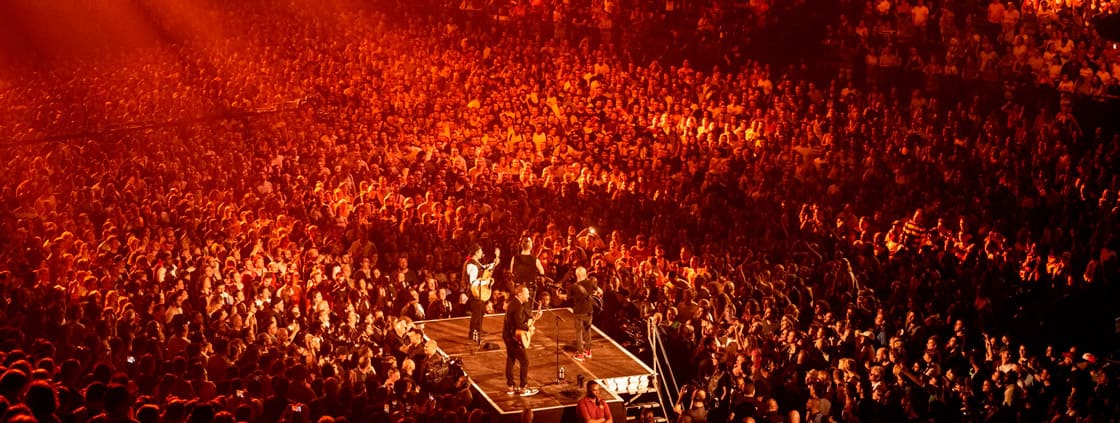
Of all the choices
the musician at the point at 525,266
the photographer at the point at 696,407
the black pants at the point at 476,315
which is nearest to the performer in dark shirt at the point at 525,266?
the musician at the point at 525,266

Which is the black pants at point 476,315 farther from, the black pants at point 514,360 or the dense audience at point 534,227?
the black pants at point 514,360

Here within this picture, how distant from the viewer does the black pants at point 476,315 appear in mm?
14703

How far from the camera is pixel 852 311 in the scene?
1428 cm

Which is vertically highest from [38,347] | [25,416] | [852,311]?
[25,416]

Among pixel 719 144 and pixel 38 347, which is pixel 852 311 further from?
pixel 38 347

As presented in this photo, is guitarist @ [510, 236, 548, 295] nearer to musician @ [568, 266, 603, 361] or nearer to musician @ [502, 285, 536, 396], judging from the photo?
musician @ [568, 266, 603, 361]

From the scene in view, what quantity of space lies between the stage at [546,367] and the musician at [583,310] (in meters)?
0.14

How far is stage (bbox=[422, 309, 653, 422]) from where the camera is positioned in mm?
13250

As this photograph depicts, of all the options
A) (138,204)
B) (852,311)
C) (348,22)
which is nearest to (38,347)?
(138,204)

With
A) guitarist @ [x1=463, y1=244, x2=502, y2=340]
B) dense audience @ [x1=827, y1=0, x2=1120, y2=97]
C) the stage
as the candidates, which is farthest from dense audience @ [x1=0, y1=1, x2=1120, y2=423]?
guitarist @ [x1=463, y1=244, x2=502, y2=340]

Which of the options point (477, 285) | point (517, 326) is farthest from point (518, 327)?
point (477, 285)

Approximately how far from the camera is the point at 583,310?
47.3 feet

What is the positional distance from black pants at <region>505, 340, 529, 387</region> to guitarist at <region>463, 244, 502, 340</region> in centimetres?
125

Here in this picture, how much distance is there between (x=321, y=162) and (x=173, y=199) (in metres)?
3.12
